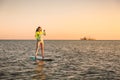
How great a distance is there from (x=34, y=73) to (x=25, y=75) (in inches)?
47.3

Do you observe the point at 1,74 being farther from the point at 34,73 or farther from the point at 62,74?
the point at 62,74

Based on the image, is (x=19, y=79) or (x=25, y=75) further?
(x=25, y=75)

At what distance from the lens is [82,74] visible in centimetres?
2319

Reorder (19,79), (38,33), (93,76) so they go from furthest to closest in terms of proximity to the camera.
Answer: (38,33)
(93,76)
(19,79)

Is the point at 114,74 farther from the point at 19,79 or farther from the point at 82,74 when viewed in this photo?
the point at 19,79

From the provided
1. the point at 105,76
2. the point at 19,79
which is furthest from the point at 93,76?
the point at 19,79

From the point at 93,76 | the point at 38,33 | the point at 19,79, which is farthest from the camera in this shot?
the point at 38,33

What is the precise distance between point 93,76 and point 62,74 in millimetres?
2365

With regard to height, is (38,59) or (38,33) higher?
(38,33)

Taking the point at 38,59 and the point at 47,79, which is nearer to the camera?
the point at 47,79

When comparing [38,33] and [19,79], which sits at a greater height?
[38,33]

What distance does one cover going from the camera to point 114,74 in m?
23.5

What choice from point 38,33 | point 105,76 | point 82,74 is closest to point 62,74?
point 82,74

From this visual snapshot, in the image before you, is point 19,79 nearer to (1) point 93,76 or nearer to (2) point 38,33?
(1) point 93,76
